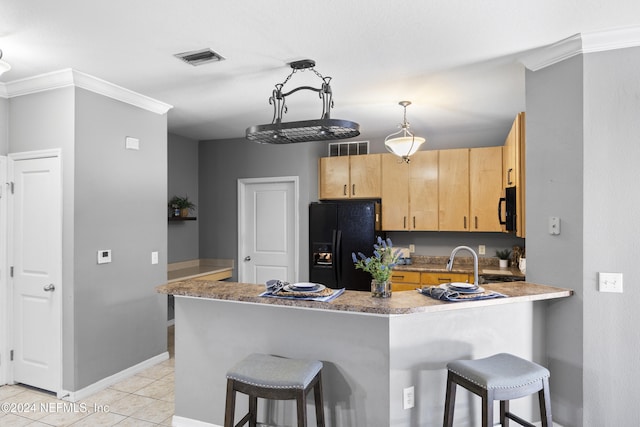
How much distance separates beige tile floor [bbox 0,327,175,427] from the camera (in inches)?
111

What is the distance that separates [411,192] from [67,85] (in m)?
3.66

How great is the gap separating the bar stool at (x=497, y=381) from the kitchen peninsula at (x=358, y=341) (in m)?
0.21

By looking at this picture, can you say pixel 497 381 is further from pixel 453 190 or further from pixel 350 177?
pixel 350 177

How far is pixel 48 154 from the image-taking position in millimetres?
3203

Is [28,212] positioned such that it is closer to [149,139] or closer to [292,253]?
[149,139]

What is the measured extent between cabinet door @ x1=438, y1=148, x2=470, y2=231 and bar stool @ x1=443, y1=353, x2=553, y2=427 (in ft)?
8.72

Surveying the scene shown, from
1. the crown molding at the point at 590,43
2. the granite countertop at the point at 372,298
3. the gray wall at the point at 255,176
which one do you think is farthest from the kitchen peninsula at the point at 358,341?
the gray wall at the point at 255,176

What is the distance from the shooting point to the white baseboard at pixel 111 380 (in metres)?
3.12

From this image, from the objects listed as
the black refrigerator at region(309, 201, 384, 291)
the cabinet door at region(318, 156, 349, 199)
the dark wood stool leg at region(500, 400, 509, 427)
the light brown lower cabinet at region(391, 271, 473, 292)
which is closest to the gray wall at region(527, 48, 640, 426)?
the dark wood stool leg at region(500, 400, 509, 427)

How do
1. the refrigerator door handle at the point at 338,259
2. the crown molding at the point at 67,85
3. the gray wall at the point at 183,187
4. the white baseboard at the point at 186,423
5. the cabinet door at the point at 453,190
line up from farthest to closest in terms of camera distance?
the gray wall at the point at 183,187 → the refrigerator door handle at the point at 338,259 → the cabinet door at the point at 453,190 → the crown molding at the point at 67,85 → the white baseboard at the point at 186,423

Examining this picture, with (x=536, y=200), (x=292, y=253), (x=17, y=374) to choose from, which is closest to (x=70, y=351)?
(x=17, y=374)

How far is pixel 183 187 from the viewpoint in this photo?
5.45m

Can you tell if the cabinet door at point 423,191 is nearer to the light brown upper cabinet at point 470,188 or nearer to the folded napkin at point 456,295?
the light brown upper cabinet at point 470,188

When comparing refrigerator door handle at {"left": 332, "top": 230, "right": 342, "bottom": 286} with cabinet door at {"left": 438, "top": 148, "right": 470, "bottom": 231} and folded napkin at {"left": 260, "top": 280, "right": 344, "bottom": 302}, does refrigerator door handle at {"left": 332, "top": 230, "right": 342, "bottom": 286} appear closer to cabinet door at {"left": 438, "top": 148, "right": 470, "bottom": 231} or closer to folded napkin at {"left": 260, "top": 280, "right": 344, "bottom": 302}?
cabinet door at {"left": 438, "top": 148, "right": 470, "bottom": 231}
